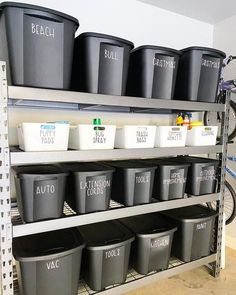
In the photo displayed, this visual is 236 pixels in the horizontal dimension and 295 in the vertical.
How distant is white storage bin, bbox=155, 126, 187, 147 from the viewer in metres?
1.52

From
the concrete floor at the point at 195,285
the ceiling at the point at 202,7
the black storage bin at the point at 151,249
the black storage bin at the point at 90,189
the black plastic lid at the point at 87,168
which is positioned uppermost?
the ceiling at the point at 202,7

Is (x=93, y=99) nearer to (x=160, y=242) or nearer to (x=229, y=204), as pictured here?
(x=160, y=242)

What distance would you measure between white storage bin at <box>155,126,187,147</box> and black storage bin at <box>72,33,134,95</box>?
382mm

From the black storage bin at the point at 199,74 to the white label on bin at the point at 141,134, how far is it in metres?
0.38

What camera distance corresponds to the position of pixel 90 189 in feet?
4.23

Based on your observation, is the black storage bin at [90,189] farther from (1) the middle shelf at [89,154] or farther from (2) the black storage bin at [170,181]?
(2) the black storage bin at [170,181]

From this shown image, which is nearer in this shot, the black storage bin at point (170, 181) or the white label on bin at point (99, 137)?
the white label on bin at point (99, 137)

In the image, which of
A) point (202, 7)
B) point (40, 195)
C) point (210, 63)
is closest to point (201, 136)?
point (210, 63)

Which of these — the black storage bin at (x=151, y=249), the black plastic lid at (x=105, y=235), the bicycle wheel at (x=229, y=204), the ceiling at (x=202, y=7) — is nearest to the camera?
the black plastic lid at (x=105, y=235)

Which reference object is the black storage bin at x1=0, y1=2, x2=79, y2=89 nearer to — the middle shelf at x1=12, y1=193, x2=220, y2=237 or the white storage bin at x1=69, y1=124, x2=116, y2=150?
the white storage bin at x1=69, y1=124, x2=116, y2=150

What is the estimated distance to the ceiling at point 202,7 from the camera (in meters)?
1.98

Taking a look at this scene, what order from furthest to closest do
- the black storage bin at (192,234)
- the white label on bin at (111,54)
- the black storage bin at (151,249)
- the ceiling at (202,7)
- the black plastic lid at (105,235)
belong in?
the ceiling at (202,7)
the black storage bin at (192,234)
the black storage bin at (151,249)
the black plastic lid at (105,235)
the white label on bin at (111,54)

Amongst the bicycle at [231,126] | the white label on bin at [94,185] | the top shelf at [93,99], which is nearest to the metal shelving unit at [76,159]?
the top shelf at [93,99]

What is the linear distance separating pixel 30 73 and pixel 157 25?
1459mm
